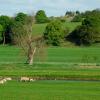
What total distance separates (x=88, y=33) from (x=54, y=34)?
1059 centimetres

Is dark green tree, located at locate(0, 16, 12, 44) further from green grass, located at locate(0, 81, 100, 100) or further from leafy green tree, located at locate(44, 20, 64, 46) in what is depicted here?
green grass, located at locate(0, 81, 100, 100)

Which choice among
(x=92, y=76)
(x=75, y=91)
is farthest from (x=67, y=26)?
(x=75, y=91)

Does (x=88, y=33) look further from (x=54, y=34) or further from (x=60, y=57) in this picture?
(x=60, y=57)

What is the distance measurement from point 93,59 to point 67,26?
254 ft

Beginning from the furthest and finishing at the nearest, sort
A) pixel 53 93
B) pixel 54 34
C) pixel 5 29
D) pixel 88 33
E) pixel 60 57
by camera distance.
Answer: pixel 5 29
pixel 54 34
pixel 88 33
pixel 60 57
pixel 53 93

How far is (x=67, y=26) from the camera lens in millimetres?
169000

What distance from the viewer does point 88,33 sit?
15012 cm

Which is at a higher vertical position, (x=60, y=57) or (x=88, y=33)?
(x=88, y=33)

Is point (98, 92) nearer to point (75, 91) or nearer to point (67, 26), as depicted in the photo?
point (75, 91)

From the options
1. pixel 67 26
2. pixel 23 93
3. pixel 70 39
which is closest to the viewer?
pixel 23 93

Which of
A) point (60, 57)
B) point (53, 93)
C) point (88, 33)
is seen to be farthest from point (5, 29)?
point (53, 93)

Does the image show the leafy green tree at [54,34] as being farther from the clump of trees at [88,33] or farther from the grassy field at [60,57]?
the grassy field at [60,57]

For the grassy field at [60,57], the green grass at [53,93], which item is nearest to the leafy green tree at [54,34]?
the grassy field at [60,57]

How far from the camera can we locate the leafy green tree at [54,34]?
5910 inches
